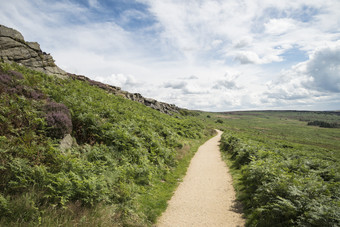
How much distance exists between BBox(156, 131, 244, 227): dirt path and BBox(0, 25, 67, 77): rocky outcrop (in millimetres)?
25133

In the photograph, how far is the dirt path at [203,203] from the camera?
7691 millimetres

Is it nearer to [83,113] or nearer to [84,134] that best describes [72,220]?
[84,134]

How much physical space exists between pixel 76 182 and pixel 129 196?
2.27m

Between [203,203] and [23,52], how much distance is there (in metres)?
29.9

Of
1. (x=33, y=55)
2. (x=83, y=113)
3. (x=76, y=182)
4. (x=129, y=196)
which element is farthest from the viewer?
(x=33, y=55)

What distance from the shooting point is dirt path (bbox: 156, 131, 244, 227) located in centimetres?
769

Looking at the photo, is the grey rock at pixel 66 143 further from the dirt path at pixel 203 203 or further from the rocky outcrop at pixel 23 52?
the rocky outcrop at pixel 23 52

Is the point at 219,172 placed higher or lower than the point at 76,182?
lower

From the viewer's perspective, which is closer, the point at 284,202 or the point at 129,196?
the point at 284,202

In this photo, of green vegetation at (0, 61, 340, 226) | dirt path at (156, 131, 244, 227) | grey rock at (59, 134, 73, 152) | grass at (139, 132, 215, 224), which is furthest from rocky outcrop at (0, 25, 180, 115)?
dirt path at (156, 131, 244, 227)

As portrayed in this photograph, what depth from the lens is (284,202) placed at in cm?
611

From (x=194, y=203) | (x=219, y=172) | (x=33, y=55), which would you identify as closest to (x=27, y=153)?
(x=194, y=203)

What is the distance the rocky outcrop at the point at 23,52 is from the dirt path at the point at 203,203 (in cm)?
2513

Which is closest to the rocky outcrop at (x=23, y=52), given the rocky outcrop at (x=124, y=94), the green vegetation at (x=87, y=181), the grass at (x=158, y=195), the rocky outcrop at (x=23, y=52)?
the rocky outcrop at (x=23, y=52)
